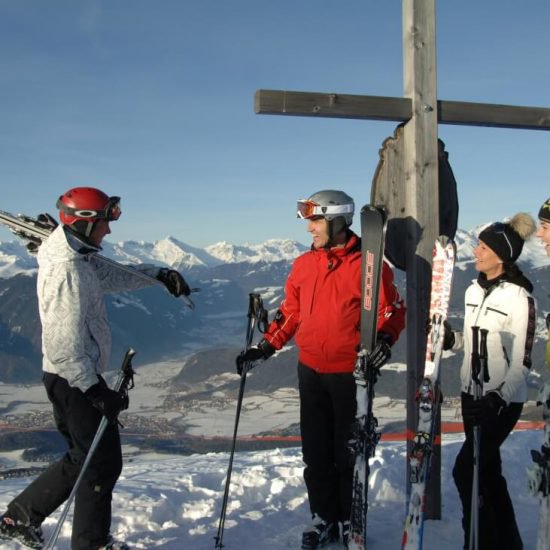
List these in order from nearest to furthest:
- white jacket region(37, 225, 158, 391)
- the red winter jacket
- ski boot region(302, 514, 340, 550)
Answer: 1. white jacket region(37, 225, 158, 391)
2. the red winter jacket
3. ski boot region(302, 514, 340, 550)

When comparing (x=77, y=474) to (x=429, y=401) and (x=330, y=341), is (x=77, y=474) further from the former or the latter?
(x=429, y=401)

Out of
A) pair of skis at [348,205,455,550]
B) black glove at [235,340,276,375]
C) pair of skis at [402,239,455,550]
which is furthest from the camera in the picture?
black glove at [235,340,276,375]

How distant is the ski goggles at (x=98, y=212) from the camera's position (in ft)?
13.5

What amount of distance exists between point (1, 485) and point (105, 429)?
340 cm

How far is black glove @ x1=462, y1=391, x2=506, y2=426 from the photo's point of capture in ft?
12.4

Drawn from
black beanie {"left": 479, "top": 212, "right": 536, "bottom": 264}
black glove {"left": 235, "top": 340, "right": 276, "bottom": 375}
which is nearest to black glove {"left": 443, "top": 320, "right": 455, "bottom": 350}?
black beanie {"left": 479, "top": 212, "right": 536, "bottom": 264}

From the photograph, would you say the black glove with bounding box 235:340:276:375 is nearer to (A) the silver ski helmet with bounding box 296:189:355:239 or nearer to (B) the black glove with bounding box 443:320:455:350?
(A) the silver ski helmet with bounding box 296:189:355:239

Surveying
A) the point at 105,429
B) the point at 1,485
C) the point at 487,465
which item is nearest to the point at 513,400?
the point at 487,465

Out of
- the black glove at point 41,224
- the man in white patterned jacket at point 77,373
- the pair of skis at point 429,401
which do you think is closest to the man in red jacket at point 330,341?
the pair of skis at point 429,401

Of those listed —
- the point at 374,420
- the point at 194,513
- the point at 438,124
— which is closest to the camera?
the point at 374,420

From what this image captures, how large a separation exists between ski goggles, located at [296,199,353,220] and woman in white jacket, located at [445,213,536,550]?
40.9 inches

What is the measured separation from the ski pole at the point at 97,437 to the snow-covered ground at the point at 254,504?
0.73m

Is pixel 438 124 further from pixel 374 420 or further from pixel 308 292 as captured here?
pixel 374 420

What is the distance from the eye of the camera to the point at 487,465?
163 inches
